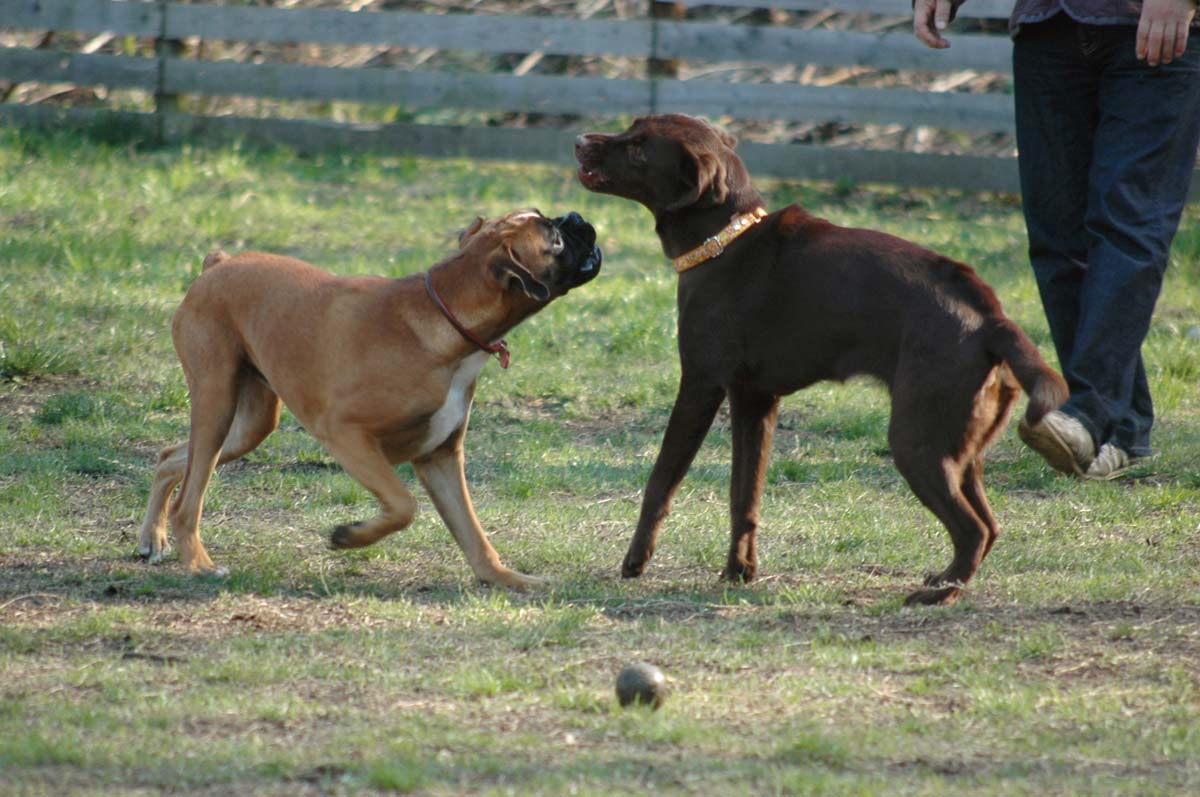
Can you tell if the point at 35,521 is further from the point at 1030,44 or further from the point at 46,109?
the point at 46,109

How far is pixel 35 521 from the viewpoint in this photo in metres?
5.12

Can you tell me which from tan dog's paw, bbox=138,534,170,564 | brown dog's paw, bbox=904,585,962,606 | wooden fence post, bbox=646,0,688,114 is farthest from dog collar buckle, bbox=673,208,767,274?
wooden fence post, bbox=646,0,688,114

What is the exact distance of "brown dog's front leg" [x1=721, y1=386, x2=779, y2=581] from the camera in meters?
4.62

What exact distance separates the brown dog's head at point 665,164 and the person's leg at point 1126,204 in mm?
Answer: 1378

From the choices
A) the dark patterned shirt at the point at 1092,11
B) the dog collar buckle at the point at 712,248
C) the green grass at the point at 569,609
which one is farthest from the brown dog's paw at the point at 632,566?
the dark patterned shirt at the point at 1092,11

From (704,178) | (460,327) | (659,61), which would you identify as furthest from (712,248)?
(659,61)

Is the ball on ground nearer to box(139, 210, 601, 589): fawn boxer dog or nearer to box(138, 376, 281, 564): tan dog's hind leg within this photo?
box(139, 210, 601, 589): fawn boxer dog

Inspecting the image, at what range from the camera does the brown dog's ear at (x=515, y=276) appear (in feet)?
14.6

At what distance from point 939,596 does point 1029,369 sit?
70cm

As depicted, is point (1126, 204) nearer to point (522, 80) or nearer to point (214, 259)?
point (214, 259)

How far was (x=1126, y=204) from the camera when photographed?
521 centimetres

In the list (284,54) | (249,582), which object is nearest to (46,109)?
(284,54)

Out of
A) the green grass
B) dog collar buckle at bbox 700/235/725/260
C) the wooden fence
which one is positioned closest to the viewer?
the green grass

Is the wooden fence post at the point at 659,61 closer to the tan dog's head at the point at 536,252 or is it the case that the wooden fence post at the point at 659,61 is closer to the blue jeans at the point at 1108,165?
the blue jeans at the point at 1108,165
